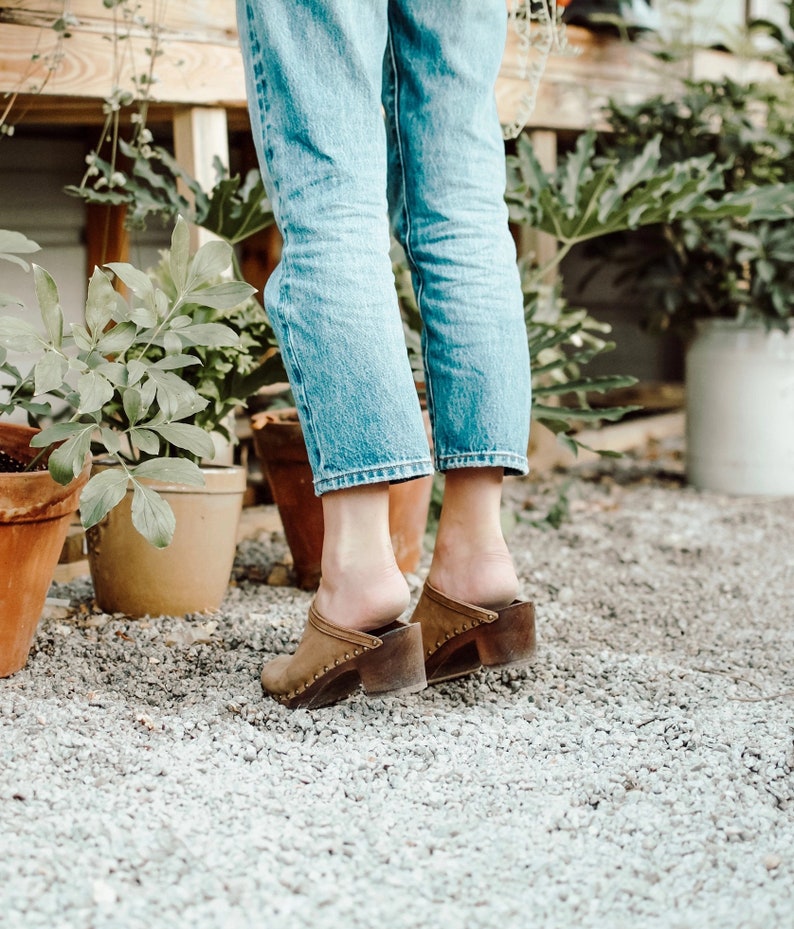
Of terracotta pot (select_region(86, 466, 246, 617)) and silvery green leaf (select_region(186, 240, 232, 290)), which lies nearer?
silvery green leaf (select_region(186, 240, 232, 290))

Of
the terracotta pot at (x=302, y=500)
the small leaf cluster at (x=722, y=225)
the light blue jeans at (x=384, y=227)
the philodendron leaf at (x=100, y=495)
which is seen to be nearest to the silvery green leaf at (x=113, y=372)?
the philodendron leaf at (x=100, y=495)

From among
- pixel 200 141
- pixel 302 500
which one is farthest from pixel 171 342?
pixel 200 141

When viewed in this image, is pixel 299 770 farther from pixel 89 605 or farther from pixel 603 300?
pixel 603 300

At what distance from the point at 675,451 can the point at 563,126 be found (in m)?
1.05

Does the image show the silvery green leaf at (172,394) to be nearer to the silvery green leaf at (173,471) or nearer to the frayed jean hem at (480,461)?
the silvery green leaf at (173,471)

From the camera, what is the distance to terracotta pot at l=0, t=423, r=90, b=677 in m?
1.16

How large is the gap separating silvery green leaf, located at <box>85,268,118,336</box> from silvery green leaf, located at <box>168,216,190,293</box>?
77 mm

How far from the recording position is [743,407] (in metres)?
2.55

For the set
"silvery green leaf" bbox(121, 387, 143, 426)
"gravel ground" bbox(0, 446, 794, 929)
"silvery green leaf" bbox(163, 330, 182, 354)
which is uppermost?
"silvery green leaf" bbox(163, 330, 182, 354)

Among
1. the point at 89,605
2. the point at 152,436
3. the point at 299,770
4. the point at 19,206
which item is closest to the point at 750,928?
the point at 299,770

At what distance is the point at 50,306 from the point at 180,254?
158mm

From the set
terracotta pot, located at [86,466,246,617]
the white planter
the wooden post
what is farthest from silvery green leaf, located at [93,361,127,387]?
the white planter

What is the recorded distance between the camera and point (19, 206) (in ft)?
7.80

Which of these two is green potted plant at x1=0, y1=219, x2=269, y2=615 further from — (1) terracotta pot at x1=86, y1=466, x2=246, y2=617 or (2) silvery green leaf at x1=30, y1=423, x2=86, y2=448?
(1) terracotta pot at x1=86, y1=466, x2=246, y2=617
